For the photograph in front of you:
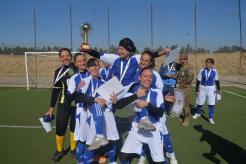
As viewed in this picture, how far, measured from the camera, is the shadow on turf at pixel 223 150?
661cm

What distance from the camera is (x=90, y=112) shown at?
219 inches

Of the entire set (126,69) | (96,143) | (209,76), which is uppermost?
(126,69)

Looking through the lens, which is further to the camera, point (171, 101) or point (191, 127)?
point (191, 127)

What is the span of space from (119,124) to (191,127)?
2.12 m

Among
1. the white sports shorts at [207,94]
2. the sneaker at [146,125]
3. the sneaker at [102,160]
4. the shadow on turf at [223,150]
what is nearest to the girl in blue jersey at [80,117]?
the sneaker at [102,160]

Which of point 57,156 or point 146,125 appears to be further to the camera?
point 57,156

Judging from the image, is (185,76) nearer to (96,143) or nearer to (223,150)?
(223,150)

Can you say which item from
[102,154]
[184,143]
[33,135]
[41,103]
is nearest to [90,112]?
[102,154]

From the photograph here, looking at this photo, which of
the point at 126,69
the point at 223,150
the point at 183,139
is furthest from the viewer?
the point at 183,139

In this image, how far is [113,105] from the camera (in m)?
5.34

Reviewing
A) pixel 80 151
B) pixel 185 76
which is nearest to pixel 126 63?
pixel 80 151

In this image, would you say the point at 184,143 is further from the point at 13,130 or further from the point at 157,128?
the point at 13,130

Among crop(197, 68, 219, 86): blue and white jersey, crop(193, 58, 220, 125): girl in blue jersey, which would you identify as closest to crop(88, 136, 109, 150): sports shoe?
crop(193, 58, 220, 125): girl in blue jersey

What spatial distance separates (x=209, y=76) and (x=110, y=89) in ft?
20.8
